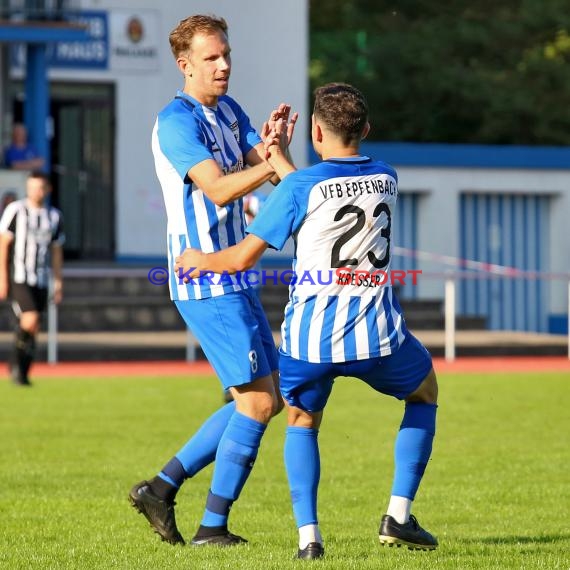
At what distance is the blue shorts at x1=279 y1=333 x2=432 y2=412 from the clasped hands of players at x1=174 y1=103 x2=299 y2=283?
505 millimetres

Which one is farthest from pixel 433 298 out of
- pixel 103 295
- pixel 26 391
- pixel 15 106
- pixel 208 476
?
pixel 208 476

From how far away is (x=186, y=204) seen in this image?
6.17 metres

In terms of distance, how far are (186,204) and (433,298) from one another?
1949cm

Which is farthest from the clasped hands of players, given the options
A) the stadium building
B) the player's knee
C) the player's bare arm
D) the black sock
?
the stadium building

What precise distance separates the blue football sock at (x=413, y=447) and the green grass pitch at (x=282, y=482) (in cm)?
28

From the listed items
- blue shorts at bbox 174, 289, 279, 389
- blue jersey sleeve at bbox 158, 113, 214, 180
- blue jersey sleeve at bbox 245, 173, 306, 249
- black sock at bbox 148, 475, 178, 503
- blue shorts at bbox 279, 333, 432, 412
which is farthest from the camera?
black sock at bbox 148, 475, 178, 503

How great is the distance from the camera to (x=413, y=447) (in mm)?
6191

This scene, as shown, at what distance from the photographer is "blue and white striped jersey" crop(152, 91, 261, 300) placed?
6121mm

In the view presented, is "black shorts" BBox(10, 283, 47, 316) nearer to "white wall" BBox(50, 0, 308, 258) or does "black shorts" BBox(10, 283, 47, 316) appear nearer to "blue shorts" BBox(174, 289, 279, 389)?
"blue shorts" BBox(174, 289, 279, 389)

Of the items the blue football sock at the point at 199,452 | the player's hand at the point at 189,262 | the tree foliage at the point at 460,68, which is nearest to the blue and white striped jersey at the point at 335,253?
the player's hand at the point at 189,262

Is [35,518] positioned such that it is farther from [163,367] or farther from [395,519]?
[163,367]

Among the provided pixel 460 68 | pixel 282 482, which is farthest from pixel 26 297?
pixel 460 68

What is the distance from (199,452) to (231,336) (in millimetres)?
592

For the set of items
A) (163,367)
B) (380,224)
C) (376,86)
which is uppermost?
(376,86)
